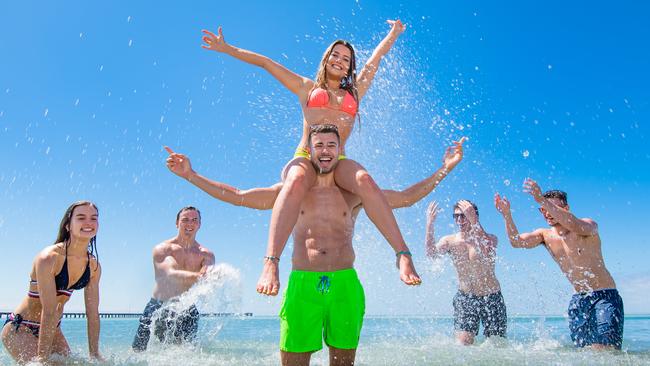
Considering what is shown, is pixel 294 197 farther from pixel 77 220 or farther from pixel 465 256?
pixel 465 256

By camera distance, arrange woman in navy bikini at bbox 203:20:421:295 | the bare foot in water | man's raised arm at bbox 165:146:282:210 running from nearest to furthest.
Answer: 1. the bare foot in water
2. woman in navy bikini at bbox 203:20:421:295
3. man's raised arm at bbox 165:146:282:210

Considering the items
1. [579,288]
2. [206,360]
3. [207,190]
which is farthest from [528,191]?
[206,360]

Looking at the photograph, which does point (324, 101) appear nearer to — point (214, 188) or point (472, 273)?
point (214, 188)

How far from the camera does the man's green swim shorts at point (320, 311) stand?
13.8 feet

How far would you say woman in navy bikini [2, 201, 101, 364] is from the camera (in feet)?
19.9

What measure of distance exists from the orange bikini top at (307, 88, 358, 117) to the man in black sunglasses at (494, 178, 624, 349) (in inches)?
128

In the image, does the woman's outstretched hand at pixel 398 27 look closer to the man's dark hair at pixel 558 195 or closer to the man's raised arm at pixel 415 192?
the man's raised arm at pixel 415 192

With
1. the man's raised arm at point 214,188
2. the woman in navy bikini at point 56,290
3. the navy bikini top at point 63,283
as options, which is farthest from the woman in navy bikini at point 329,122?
the navy bikini top at point 63,283

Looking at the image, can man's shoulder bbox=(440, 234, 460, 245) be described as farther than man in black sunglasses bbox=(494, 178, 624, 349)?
Yes

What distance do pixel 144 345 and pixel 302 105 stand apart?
6.01 metres

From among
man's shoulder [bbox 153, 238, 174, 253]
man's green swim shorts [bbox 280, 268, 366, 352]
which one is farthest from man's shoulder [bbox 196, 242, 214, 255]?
man's green swim shorts [bbox 280, 268, 366, 352]

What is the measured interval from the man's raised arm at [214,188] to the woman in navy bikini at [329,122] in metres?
0.35

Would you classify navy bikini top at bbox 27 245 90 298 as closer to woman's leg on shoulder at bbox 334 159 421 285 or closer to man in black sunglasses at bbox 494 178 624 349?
woman's leg on shoulder at bbox 334 159 421 285

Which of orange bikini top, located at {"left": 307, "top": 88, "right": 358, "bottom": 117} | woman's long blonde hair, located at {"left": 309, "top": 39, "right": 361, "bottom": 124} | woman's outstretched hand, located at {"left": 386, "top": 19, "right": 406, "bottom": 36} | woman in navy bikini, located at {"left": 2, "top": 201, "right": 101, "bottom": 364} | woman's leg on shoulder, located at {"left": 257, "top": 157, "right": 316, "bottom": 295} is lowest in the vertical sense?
woman in navy bikini, located at {"left": 2, "top": 201, "right": 101, "bottom": 364}
